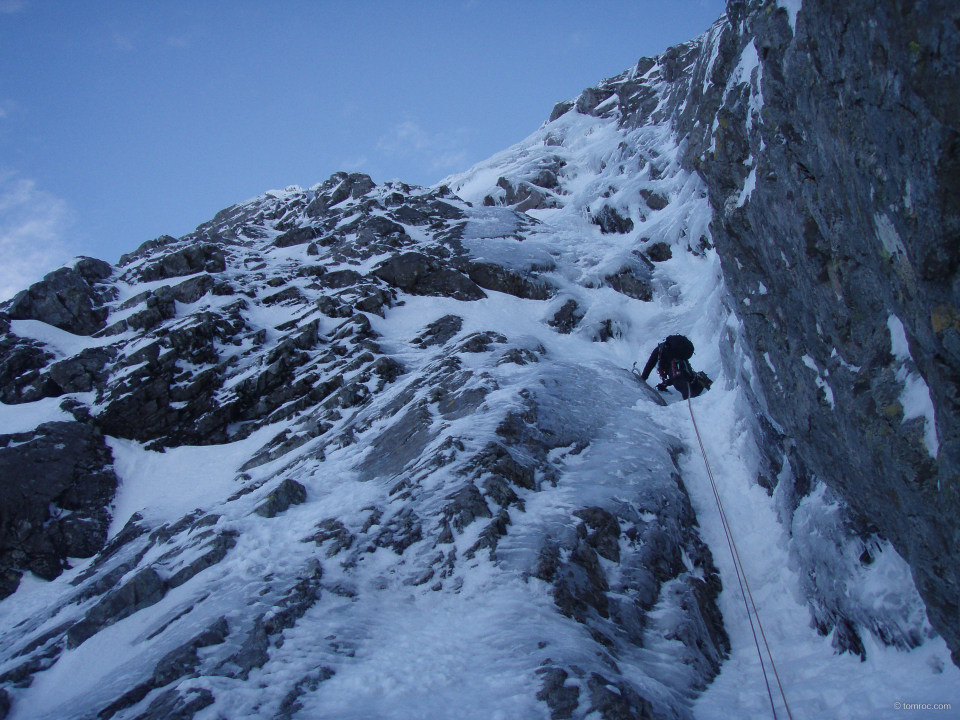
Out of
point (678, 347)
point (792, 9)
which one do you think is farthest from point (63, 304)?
point (792, 9)

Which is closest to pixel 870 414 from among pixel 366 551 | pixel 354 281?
pixel 366 551

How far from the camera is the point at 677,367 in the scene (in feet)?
42.4

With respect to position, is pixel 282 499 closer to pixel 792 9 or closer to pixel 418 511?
pixel 418 511

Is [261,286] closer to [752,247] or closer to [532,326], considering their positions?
[532,326]

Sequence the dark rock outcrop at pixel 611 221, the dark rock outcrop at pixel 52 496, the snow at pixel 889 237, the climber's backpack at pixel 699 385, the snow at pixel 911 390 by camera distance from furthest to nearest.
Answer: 1. the dark rock outcrop at pixel 611 221
2. the climber's backpack at pixel 699 385
3. the dark rock outcrop at pixel 52 496
4. the snow at pixel 911 390
5. the snow at pixel 889 237

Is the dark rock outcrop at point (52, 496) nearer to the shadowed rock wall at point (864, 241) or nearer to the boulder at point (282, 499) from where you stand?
the boulder at point (282, 499)

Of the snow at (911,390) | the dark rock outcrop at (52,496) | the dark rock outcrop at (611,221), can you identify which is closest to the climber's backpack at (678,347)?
the snow at (911,390)

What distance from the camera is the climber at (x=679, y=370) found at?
12.7 m

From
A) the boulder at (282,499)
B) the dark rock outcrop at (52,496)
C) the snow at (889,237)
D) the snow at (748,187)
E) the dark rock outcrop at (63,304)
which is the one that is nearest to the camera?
the snow at (889,237)

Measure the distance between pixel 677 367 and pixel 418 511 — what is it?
766cm

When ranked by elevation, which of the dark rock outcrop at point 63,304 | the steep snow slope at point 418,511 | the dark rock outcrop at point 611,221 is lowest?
the steep snow slope at point 418,511

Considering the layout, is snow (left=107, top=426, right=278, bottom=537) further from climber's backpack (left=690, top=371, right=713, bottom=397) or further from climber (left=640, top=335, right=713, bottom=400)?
climber's backpack (left=690, top=371, right=713, bottom=397)

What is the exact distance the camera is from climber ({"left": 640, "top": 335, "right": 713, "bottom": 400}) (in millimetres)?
12664

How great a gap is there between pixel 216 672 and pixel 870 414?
21.9 ft
